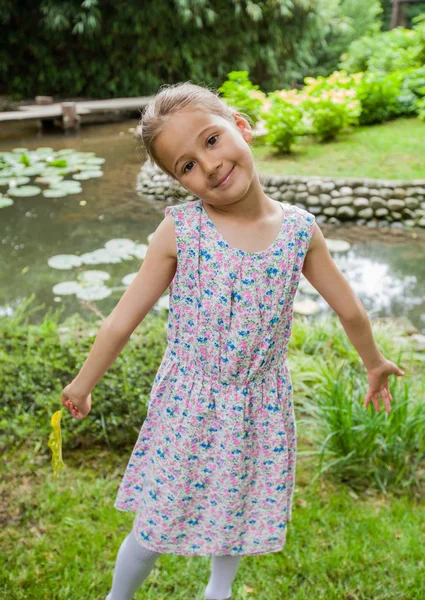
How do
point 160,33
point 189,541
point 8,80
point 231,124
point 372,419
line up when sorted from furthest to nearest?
point 8,80
point 160,33
point 372,419
point 189,541
point 231,124

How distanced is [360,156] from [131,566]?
5729mm

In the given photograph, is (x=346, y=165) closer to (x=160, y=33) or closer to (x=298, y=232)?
(x=298, y=232)

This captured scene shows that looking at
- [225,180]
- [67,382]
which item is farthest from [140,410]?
[225,180]

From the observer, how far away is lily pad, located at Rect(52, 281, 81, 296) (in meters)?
3.76

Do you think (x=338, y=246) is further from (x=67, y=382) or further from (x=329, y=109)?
(x=67, y=382)

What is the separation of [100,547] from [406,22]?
16867 mm

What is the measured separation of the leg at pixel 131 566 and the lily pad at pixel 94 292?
234cm

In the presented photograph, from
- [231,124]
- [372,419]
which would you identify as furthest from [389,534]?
[231,124]

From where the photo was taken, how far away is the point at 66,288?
3.80 meters

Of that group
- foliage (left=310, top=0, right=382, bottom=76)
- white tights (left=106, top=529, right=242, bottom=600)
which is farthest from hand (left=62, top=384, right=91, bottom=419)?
foliage (left=310, top=0, right=382, bottom=76)

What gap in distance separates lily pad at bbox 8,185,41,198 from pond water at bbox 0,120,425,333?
49 millimetres

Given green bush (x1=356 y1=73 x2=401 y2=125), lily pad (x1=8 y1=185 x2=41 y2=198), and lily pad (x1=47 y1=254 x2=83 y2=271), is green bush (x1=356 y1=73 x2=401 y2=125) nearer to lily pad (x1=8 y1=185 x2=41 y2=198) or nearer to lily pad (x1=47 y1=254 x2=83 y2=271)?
lily pad (x1=8 y1=185 x2=41 y2=198)

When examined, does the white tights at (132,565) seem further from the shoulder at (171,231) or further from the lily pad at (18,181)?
the lily pad at (18,181)

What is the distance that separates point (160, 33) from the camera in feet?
34.8
